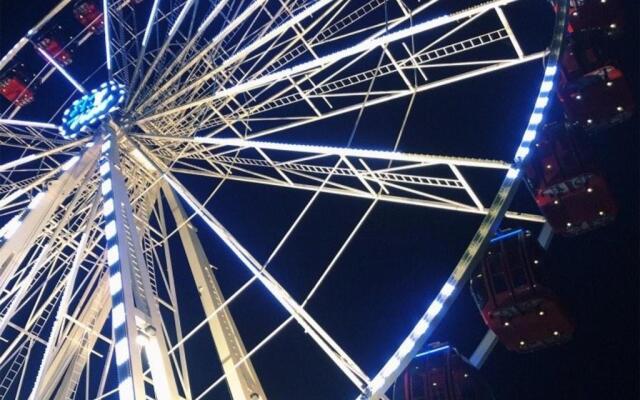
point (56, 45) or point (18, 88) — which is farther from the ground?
point (56, 45)

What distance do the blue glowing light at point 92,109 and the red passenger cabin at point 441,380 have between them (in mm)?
6838

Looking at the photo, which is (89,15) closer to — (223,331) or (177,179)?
(177,179)

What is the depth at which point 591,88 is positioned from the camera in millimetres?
12055

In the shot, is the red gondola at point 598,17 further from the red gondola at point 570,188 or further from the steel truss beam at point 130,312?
the steel truss beam at point 130,312

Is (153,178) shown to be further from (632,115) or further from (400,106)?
(400,106)

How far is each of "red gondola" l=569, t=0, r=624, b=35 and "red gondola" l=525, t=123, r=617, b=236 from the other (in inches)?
83.7

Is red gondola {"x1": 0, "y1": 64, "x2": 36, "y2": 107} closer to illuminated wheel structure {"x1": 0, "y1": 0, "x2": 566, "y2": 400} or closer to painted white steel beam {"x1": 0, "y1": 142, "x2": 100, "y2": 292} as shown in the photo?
illuminated wheel structure {"x1": 0, "y1": 0, "x2": 566, "y2": 400}

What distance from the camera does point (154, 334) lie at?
880cm

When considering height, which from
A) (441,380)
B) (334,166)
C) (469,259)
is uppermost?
(334,166)

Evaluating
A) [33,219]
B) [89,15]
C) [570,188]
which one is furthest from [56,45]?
[570,188]

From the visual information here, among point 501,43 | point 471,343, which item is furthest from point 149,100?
point 501,43

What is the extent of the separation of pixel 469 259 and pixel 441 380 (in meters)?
2.23

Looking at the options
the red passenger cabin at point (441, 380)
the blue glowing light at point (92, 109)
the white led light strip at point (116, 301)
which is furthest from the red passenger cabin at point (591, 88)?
the blue glowing light at point (92, 109)

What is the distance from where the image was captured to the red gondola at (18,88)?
18016 millimetres
